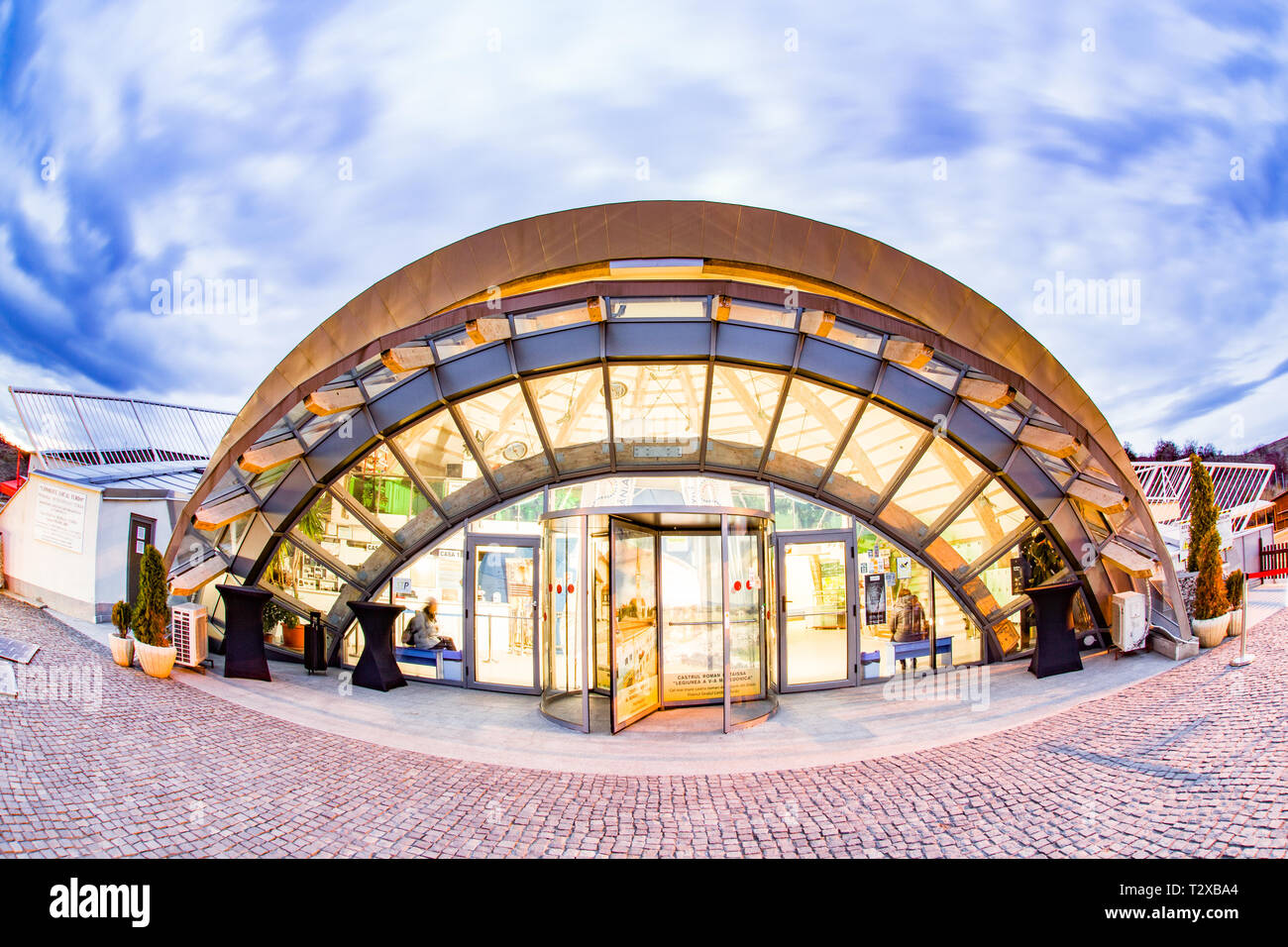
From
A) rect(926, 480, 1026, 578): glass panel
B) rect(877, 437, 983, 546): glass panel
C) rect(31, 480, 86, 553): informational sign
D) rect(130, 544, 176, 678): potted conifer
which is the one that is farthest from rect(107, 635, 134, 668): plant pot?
rect(926, 480, 1026, 578): glass panel

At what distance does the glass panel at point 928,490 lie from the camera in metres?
9.86

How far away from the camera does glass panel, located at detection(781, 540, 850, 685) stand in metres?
9.82

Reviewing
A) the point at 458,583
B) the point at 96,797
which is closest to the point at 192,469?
the point at 458,583

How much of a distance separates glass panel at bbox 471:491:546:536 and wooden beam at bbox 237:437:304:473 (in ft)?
10.3

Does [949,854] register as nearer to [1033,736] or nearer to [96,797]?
[1033,736]

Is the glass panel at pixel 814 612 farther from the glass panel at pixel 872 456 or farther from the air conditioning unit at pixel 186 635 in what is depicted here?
the air conditioning unit at pixel 186 635

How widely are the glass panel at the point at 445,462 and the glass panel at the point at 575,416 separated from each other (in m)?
1.48

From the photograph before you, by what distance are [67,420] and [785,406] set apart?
25014 mm

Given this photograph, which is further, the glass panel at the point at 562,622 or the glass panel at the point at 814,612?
the glass panel at the point at 814,612

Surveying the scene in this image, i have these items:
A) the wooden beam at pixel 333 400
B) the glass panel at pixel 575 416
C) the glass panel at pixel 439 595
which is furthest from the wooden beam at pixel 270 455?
the glass panel at pixel 575 416

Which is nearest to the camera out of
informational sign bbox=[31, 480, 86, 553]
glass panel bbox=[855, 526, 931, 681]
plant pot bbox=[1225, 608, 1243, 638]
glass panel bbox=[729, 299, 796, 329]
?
glass panel bbox=[729, 299, 796, 329]

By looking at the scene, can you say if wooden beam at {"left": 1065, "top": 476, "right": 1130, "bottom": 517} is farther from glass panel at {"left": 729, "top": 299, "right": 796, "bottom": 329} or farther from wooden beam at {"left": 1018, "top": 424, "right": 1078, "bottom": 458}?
glass panel at {"left": 729, "top": 299, "right": 796, "bottom": 329}

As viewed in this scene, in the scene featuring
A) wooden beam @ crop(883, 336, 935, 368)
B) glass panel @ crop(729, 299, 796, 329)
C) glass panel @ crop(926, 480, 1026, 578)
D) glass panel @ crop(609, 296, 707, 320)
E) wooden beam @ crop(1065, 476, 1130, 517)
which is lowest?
glass panel @ crop(926, 480, 1026, 578)

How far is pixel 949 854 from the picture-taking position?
418 centimetres
